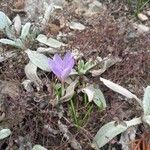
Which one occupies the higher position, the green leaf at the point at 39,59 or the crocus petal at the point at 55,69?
the crocus petal at the point at 55,69

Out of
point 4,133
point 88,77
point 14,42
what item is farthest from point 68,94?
point 14,42

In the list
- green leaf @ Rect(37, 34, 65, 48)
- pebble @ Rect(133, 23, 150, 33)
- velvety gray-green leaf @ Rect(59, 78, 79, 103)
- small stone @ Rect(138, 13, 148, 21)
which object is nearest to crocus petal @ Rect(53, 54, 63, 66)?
velvety gray-green leaf @ Rect(59, 78, 79, 103)

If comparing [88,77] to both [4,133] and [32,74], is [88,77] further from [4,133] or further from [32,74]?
[4,133]

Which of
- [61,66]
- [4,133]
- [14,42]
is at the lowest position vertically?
[4,133]

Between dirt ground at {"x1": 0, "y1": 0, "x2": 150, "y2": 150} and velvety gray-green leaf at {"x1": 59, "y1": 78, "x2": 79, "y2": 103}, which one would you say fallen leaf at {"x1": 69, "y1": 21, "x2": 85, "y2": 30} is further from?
velvety gray-green leaf at {"x1": 59, "y1": 78, "x2": 79, "y2": 103}

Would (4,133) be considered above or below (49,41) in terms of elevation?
below

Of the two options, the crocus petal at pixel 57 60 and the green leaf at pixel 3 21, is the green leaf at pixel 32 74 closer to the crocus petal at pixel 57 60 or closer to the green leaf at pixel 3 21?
the crocus petal at pixel 57 60

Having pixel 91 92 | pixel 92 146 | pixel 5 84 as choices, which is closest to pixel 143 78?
pixel 91 92

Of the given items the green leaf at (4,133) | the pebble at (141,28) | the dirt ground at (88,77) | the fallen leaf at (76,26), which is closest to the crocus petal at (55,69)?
the dirt ground at (88,77)
